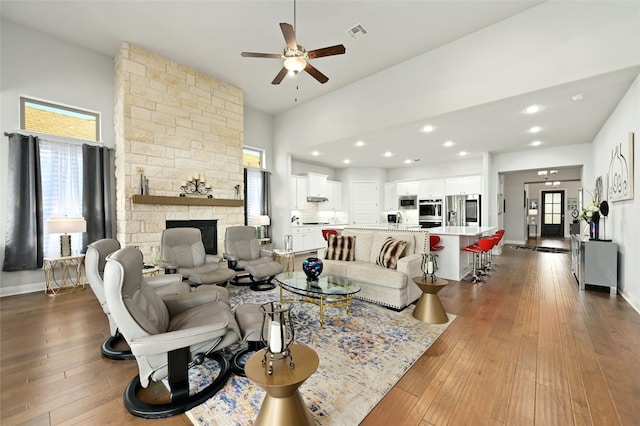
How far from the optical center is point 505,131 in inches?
218

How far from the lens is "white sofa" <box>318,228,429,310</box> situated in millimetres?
3266

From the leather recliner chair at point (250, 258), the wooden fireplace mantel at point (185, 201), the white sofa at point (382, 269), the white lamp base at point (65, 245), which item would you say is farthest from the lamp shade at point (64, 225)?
the white sofa at point (382, 269)

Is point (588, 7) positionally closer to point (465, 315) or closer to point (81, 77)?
point (465, 315)

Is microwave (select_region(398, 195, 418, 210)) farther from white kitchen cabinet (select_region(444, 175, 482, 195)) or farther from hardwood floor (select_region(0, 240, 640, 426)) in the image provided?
hardwood floor (select_region(0, 240, 640, 426))

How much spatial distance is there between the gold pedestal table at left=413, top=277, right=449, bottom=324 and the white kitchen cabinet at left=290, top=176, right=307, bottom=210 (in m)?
5.38

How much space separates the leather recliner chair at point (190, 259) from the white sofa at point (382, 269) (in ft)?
5.33

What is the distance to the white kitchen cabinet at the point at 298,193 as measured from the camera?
25.8ft

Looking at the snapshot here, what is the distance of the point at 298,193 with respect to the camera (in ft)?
26.3

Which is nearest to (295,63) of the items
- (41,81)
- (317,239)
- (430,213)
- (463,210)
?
(41,81)

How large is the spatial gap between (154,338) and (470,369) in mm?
2285

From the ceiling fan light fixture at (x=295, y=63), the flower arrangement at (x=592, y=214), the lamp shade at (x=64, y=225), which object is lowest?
the lamp shade at (x=64, y=225)

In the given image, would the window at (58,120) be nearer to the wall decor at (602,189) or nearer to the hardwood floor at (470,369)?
the hardwood floor at (470,369)

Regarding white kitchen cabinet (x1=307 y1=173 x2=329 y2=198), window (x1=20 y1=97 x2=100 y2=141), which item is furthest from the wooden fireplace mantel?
white kitchen cabinet (x1=307 y1=173 x2=329 y2=198)

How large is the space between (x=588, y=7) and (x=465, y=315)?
3.84 meters
